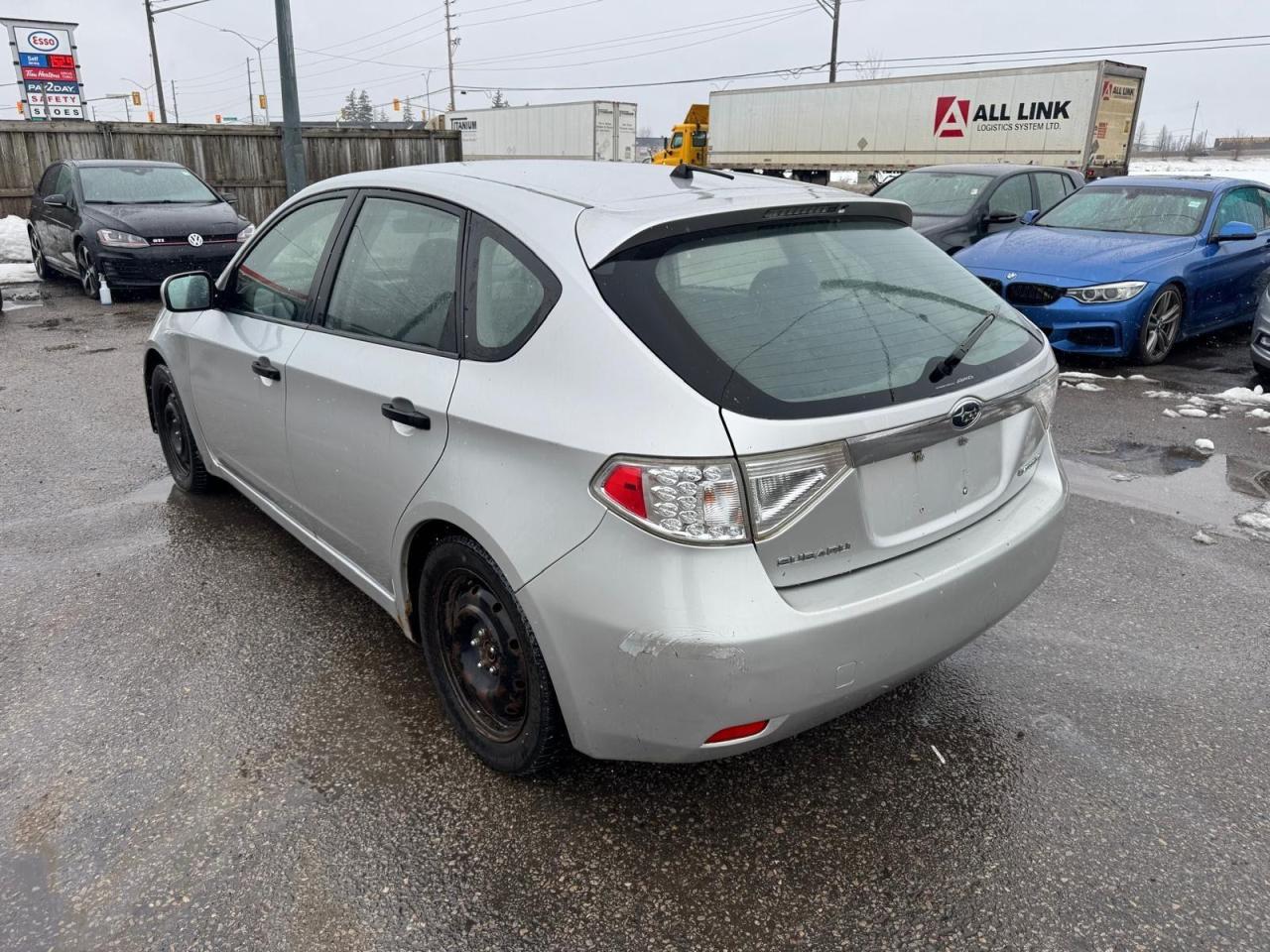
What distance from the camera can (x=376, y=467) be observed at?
282 centimetres

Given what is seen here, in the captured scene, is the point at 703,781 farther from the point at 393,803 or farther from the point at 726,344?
the point at 726,344

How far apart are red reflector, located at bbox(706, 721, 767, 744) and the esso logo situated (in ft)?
97.8

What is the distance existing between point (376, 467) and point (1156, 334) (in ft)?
23.9

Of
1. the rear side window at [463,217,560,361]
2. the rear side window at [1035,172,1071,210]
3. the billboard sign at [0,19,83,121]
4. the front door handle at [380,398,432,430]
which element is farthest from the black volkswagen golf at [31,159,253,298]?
the billboard sign at [0,19,83,121]

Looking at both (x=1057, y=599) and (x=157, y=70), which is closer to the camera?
(x=1057, y=599)

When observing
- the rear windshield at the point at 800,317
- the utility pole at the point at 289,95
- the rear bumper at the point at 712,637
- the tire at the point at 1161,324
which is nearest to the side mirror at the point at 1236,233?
the tire at the point at 1161,324

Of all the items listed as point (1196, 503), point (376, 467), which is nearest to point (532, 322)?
point (376, 467)

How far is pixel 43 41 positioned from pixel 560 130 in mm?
22868

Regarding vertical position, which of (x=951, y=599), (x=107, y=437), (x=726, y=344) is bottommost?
(x=107, y=437)

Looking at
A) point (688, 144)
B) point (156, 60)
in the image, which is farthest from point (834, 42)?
point (156, 60)

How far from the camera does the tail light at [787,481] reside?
80.2 inches

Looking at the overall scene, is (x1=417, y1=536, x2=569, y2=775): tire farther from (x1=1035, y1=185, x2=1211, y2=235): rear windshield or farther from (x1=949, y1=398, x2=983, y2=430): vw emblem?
(x1=1035, y1=185, x2=1211, y2=235): rear windshield

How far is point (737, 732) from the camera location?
2.14m

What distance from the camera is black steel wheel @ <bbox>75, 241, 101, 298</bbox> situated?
36.5 feet
